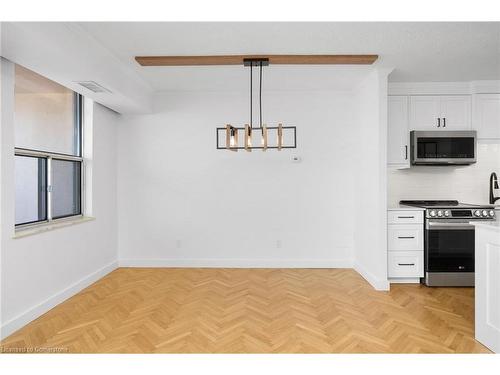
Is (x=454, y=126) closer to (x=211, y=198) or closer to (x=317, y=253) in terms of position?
(x=317, y=253)

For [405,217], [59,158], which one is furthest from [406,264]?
[59,158]

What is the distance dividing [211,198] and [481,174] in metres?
4.15

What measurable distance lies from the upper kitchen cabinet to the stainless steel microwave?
5.9 inches

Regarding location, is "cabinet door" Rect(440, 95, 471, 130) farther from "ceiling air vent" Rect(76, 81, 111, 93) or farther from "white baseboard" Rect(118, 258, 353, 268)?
"ceiling air vent" Rect(76, 81, 111, 93)

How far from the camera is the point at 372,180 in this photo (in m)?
3.75

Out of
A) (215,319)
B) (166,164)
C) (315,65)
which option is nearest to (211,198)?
(166,164)

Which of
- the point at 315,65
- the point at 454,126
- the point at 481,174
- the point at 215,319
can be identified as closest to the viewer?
the point at 215,319

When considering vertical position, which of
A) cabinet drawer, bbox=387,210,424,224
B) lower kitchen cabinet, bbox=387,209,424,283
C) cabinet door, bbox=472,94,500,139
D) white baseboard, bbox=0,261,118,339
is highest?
cabinet door, bbox=472,94,500,139

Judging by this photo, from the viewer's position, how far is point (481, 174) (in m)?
4.36

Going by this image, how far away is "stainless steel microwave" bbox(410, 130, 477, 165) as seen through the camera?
392 centimetres

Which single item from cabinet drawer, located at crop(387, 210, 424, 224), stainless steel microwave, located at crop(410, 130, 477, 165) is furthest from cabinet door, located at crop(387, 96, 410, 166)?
cabinet drawer, located at crop(387, 210, 424, 224)

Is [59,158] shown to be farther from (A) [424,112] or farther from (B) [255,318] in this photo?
(A) [424,112]

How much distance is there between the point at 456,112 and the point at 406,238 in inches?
77.9

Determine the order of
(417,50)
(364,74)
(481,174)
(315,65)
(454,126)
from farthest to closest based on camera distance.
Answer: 1. (481,174)
2. (454,126)
3. (364,74)
4. (315,65)
5. (417,50)
